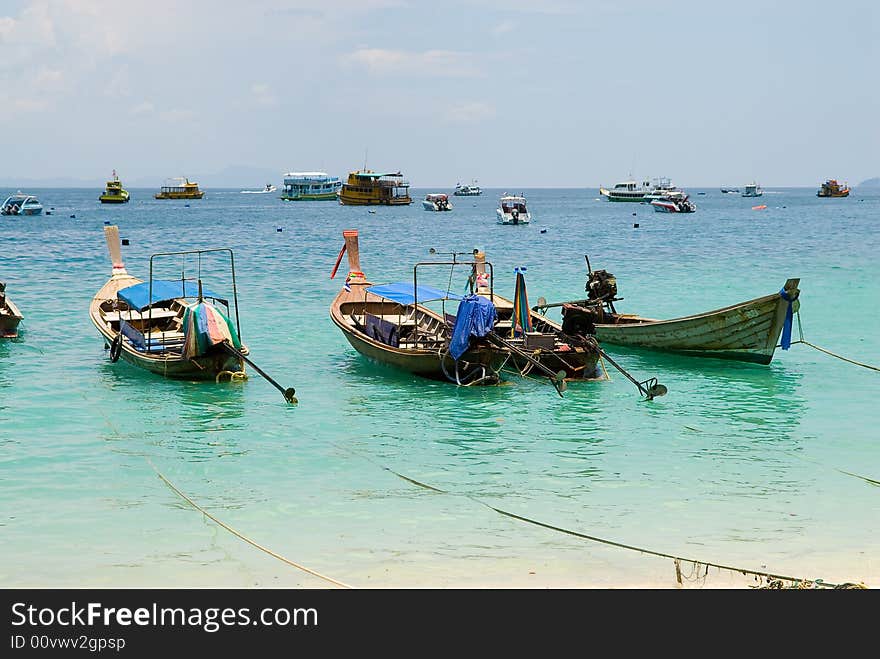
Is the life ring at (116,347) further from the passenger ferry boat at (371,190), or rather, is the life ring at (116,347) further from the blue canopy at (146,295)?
the passenger ferry boat at (371,190)

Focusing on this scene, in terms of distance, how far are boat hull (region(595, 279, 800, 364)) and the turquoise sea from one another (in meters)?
0.37

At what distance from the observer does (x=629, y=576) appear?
8.87 meters

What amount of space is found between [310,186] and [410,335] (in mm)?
131683

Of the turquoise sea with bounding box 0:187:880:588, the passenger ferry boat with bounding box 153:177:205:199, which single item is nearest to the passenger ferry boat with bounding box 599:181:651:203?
the passenger ferry boat with bounding box 153:177:205:199

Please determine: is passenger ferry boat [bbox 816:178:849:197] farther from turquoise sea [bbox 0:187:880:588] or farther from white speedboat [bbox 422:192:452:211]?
turquoise sea [bbox 0:187:880:588]

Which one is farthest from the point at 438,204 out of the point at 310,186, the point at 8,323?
the point at 8,323

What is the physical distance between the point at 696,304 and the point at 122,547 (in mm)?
25475

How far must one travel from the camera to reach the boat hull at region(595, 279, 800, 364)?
19.0m

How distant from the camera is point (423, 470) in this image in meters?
12.8

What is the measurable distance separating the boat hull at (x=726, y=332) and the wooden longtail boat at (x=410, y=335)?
4803 mm

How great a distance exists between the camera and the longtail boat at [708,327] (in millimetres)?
18562

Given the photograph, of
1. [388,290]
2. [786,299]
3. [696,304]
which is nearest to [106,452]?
[388,290]

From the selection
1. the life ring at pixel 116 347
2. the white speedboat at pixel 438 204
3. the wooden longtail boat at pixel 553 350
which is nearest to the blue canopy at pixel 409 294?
the wooden longtail boat at pixel 553 350

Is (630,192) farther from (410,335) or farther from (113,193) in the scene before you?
(410,335)
